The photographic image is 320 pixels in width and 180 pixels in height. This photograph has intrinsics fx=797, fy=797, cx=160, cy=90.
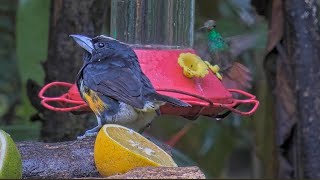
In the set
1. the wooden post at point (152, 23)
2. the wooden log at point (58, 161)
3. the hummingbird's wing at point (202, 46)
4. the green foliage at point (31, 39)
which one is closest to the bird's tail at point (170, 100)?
the wooden log at point (58, 161)

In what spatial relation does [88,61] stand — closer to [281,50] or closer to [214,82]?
[214,82]

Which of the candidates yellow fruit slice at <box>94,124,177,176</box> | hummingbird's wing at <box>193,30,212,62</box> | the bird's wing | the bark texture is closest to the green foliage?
hummingbird's wing at <box>193,30,212,62</box>

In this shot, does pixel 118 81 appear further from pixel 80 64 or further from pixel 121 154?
pixel 80 64

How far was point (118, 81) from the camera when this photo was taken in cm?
297

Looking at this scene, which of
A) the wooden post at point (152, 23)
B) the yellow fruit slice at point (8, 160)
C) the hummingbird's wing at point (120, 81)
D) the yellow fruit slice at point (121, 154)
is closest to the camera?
the yellow fruit slice at point (8, 160)

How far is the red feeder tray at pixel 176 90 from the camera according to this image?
2963 mm

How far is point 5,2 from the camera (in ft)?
17.9

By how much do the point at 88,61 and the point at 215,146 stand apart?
→ 2050 millimetres

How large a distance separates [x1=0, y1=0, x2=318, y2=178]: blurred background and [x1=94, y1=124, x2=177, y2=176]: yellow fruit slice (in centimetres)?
131

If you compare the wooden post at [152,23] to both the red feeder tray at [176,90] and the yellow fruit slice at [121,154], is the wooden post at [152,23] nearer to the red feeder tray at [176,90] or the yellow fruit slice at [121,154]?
the red feeder tray at [176,90]

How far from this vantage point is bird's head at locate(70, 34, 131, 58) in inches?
123

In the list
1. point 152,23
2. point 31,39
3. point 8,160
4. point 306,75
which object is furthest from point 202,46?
point 8,160

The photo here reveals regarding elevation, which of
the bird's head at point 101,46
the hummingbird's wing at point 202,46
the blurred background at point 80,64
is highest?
the bird's head at point 101,46

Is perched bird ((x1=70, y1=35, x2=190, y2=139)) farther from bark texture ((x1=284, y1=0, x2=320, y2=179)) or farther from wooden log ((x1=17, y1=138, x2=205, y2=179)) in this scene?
bark texture ((x1=284, y1=0, x2=320, y2=179))
